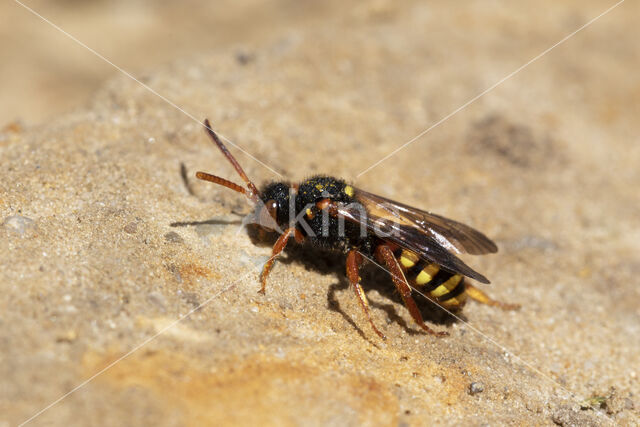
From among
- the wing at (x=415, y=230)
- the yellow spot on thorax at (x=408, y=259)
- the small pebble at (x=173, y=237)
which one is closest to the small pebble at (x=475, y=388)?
the wing at (x=415, y=230)

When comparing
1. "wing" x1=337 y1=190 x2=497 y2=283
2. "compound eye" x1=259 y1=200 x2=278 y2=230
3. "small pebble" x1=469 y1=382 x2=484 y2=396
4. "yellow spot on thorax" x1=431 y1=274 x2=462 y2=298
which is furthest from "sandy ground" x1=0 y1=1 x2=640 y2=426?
"wing" x1=337 y1=190 x2=497 y2=283

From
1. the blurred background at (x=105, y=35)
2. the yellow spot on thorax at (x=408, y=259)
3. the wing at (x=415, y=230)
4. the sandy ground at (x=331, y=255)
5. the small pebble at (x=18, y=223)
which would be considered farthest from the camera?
the blurred background at (x=105, y=35)

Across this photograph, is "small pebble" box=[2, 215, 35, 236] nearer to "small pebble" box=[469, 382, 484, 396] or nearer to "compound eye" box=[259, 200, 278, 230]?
"compound eye" box=[259, 200, 278, 230]

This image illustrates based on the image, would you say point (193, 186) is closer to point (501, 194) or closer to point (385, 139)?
point (385, 139)

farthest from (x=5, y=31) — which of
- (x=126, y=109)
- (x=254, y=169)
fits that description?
→ (x=254, y=169)

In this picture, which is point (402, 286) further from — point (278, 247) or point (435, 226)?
point (278, 247)

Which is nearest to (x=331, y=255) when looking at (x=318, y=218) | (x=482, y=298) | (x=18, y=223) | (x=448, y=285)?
(x=318, y=218)

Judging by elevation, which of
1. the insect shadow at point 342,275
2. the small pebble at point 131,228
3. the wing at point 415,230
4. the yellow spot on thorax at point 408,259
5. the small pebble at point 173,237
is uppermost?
the wing at point 415,230

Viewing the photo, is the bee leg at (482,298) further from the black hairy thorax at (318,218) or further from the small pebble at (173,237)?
the small pebble at (173,237)
